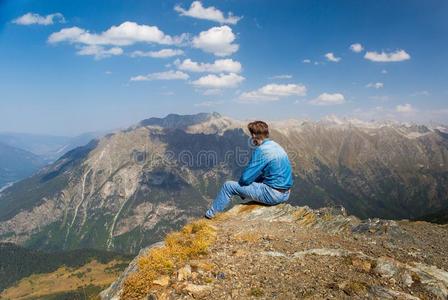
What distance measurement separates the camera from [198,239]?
16234mm

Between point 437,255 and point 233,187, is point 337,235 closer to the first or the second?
point 437,255

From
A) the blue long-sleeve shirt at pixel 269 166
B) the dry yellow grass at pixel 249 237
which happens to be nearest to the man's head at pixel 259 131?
the blue long-sleeve shirt at pixel 269 166

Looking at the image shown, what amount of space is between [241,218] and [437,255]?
29.8ft

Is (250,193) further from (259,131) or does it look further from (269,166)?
(259,131)

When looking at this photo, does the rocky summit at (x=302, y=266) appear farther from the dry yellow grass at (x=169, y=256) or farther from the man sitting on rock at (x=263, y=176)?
the man sitting on rock at (x=263, y=176)

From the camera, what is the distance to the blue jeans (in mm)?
19156

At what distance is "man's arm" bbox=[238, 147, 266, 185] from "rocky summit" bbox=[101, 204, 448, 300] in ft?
7.77

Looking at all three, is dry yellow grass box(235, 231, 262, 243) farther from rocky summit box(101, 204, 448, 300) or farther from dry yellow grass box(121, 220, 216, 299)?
dry yellow grass box(121, 220, 216, 299)

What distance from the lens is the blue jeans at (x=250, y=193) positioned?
62.8 ft

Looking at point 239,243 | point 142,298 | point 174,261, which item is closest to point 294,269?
point 239,243

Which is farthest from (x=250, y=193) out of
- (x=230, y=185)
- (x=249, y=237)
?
(x=249, y=237)

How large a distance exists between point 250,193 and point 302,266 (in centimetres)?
576

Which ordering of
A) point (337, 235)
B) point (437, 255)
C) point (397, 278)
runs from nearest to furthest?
point (397, 278), point (437, 255), point (337, 235)

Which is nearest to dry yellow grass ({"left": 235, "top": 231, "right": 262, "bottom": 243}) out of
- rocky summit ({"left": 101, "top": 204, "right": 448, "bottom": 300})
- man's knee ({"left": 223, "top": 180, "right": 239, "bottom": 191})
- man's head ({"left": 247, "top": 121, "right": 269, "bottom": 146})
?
rocky summit ({"left": 101, "top": 204, "right": 448, "bottom": 300})
